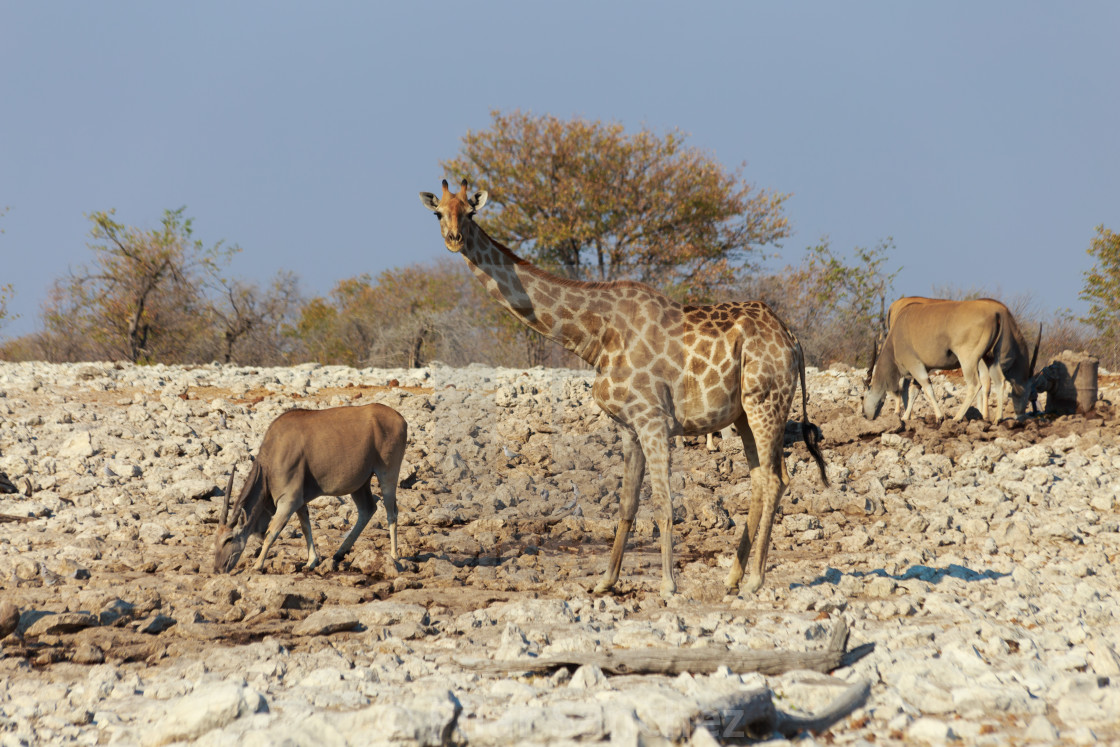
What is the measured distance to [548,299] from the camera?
28.0 feet

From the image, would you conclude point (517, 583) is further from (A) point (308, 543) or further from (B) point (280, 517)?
(B) point (280, 517)

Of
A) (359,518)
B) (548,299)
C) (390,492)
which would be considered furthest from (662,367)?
(359,518)

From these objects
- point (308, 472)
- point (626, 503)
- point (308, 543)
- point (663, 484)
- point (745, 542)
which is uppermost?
point (663, 484)

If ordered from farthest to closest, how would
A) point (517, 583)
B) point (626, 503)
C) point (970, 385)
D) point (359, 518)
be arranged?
1. point (970, 385)
2. point (359, 518)
3. point (517, 583)
4. point (626, 503)

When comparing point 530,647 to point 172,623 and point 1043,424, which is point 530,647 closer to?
point 172,623

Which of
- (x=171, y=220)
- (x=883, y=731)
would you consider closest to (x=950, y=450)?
(x=883, y=731)

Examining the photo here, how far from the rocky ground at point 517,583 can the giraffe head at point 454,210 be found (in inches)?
118

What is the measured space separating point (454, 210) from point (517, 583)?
3498mm

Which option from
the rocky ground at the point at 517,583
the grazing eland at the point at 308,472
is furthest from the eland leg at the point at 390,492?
the rocky ground at the point at 517,583

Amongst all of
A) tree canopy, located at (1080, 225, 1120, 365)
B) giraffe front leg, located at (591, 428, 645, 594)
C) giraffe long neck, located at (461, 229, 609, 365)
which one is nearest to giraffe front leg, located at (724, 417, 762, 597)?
giraffe front leg, located at (591, 428, 645, 594)

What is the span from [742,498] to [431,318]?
20158mm

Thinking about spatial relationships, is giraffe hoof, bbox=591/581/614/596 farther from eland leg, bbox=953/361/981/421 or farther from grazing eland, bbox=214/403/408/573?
eland leg, bbox=953/361/981/421

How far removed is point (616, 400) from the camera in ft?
26.9

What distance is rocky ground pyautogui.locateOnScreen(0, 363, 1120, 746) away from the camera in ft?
15.7
